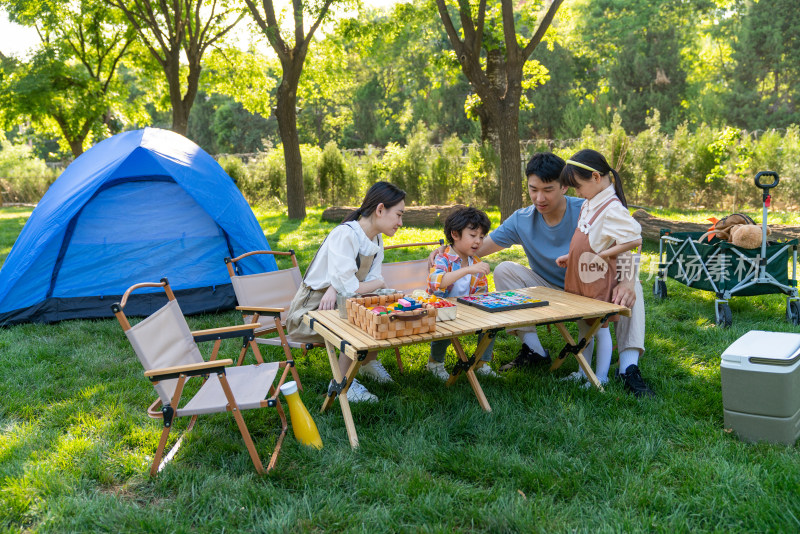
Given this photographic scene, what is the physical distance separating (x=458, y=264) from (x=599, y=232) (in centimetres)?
93

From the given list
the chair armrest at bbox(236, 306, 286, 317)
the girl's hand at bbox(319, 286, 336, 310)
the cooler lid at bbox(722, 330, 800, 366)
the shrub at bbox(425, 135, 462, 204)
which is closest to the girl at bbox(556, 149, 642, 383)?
the cooler lid at bbox(722, 330, 800, 366)

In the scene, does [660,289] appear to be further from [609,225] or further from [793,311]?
[609,225]

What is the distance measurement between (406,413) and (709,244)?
3.37 meters

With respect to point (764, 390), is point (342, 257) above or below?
above

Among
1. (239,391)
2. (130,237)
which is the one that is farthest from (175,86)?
(239,391)

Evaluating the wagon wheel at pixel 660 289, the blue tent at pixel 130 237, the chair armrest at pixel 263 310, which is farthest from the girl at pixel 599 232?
the blue tent at pixel 130 237

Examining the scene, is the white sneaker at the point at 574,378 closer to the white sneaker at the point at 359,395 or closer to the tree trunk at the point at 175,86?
the white sneaker at the point at 359,395

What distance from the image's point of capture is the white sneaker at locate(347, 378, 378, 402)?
3562 mm

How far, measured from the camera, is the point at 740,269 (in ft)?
16.2

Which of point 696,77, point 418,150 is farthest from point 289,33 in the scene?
point 696,77

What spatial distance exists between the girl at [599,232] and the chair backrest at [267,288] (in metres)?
2.09

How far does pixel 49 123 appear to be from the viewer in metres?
18.7

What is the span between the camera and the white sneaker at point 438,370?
3.96 metres

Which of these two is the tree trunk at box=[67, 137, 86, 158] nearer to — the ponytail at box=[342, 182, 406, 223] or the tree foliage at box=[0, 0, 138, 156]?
the tree foliage at box=[0, 0, 138, 156]
